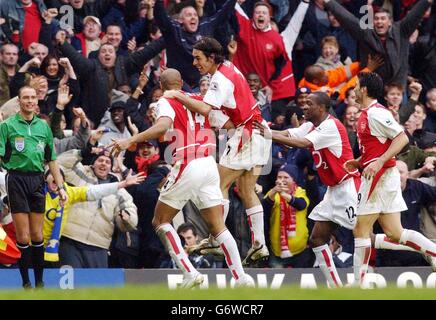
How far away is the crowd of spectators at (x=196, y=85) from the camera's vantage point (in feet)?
61.8

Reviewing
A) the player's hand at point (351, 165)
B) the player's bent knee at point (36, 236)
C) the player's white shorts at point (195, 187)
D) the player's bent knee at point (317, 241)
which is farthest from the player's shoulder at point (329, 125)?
the player's bent knee at point (36, 236)

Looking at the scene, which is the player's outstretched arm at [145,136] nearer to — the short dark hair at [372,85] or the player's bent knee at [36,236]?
the short dark hair at [372,85]

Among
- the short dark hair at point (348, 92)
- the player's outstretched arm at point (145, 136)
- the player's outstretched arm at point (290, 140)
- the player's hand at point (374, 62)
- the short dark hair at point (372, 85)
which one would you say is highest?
the short dark hair at point (372, 85)

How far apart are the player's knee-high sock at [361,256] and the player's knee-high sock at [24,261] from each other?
13.5ft

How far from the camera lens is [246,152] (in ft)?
51.1

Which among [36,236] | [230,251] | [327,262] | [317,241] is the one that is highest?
[230,251]

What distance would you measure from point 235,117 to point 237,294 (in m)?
3.61

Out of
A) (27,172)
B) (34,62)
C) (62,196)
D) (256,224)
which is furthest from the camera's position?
(34,62)

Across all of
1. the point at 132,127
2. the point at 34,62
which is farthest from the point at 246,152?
the point at 34,62

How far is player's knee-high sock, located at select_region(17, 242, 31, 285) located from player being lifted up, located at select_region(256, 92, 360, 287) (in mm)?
3539

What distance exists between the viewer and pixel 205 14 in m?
21.6

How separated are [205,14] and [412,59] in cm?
362

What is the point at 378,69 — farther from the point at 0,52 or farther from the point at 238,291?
the point at 238,291

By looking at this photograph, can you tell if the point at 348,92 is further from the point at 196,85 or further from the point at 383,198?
the point at 383,198
